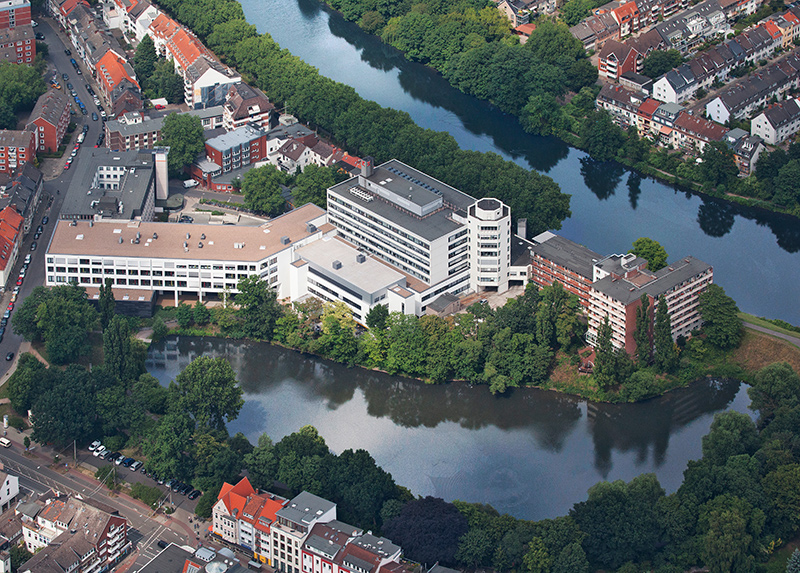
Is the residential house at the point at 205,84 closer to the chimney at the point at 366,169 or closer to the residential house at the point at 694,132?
the chimney at the point at 366,169

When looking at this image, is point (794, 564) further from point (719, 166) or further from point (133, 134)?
point (133, 134)

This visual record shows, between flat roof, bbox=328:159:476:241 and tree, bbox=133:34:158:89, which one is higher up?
flat roof, bbox=328:159:476:241

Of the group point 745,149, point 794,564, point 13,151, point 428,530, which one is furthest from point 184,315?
point 745,149

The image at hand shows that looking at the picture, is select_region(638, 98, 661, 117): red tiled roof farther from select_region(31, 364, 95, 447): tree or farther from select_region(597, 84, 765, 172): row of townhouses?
select_region(31, 364, 95, 447): tree

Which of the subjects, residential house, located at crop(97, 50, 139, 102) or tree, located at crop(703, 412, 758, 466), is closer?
tree, located at crop(703, 412, 758, 466)

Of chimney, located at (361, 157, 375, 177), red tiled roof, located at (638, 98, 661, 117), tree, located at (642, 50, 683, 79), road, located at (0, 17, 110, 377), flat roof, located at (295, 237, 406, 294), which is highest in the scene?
chimney, located at (361, 157, 375, 177)

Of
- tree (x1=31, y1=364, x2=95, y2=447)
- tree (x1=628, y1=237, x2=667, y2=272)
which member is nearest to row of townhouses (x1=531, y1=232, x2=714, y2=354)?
tree (x1=628, y1=237, x2=667, y2=272)

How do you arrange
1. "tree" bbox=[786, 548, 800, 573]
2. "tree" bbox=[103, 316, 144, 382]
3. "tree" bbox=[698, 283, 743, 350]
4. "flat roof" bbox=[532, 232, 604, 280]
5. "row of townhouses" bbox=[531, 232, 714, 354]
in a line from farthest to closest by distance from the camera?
1. "flat roof" bbox=[532, 232, 604, 280]
2. "tree" bbox=[698, 283, 743, 350]
3. "row of townhouses" bbox=[531, 232, 714, 354]
4. "tree" bbox=[103, 316, 144, 382]
5. "tree" bbox=[786, 548, 800, 573]

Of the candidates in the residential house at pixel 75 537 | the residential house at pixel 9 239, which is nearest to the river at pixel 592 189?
the residential house at pixel 9 239

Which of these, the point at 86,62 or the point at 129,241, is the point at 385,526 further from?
the point at 86,62
